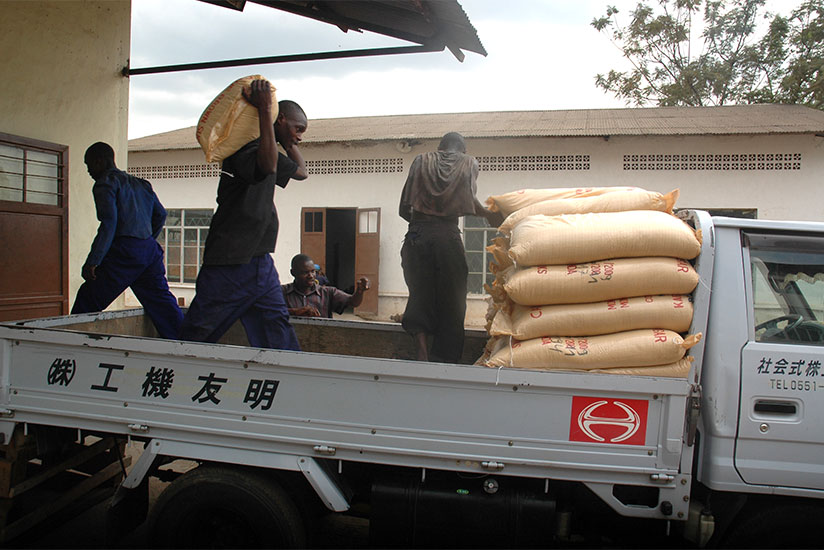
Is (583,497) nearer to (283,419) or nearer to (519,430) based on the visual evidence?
(519,430)

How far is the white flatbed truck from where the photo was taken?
2.17m

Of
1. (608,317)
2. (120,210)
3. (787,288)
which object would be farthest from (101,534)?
(787,288)

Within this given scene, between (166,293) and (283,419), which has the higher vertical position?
(166,293)

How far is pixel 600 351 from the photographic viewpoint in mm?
2271

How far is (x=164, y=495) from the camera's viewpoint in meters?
2.40

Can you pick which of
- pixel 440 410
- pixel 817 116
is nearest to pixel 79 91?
pixel 440 410

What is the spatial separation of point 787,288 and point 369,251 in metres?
9.35

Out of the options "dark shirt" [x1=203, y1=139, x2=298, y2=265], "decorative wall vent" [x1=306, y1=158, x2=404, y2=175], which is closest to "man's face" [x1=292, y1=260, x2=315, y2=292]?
"dark shirt" [x1=203, y1=139, x2=298, y2=265]

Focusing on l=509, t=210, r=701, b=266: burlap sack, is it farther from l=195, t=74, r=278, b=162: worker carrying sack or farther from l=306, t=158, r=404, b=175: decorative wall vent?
l=306, t=158, r=404, b=175: decorative wall vent

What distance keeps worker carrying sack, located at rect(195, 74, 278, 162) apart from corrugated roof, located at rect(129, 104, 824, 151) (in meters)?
8.02

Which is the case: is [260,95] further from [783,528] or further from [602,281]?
[783,528]

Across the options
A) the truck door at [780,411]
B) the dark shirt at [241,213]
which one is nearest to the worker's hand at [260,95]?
the dark shirt at [241,213]

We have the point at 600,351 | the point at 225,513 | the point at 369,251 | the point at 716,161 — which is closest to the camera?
the point at 600,351

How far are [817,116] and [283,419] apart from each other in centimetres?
1186
